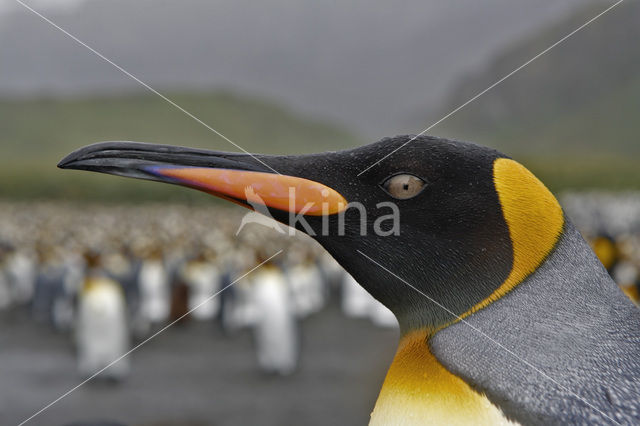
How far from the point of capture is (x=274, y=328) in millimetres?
8547

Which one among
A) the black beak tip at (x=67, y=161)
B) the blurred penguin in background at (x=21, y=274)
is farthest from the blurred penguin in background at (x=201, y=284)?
the black beak tip at (x=67, y=161)

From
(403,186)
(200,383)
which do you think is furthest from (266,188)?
(200,383)

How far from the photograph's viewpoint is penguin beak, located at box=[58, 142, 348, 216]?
3.10 ft

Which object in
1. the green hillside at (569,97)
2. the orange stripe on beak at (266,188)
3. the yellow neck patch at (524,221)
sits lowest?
the green hillside at (569,97)

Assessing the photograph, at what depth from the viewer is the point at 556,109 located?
148 metres

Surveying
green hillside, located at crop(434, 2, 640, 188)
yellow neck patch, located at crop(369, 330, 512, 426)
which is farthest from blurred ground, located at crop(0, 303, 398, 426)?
green hillside, located at crop(434, 2, 640, 188)

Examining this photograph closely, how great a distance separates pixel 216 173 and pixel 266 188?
9cm

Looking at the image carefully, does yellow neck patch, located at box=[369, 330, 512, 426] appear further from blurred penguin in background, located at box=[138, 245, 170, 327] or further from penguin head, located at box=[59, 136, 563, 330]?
blurred penguin in background, located at box=[138, 245, 170, 327]

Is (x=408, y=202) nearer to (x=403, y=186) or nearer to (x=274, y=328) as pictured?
(x=403, y=186)

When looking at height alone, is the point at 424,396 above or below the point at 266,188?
below

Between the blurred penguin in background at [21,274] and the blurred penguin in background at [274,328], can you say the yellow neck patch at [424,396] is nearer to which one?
the blurred penguin in background at [274,328]

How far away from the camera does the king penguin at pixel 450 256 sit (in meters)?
0.84

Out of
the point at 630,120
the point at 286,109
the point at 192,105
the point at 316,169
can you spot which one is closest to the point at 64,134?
the point at 192,105

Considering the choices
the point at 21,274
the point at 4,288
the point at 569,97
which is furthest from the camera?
the point at 569,97
